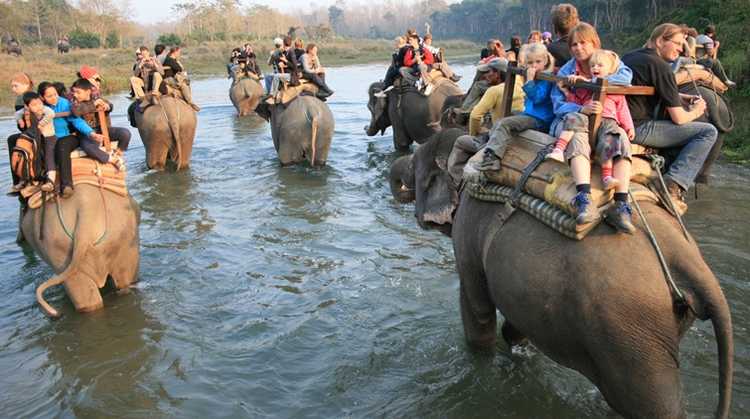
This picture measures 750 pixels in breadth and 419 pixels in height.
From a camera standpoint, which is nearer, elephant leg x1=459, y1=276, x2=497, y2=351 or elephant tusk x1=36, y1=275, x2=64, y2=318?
elephant leg x1=459, y1=276, x2=497, y2=351

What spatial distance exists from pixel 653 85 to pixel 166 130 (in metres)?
9.24

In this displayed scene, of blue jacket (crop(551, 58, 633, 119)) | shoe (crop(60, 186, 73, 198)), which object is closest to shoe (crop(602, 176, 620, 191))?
blue jacket (crop(551, 58, 633, 119))

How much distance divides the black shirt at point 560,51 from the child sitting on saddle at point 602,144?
2.70 feet

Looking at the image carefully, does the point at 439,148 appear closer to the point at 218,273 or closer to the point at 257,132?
the point at 218,273

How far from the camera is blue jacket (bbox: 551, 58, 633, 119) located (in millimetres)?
3285

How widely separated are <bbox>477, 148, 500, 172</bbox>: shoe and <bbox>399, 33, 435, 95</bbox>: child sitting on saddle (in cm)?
749

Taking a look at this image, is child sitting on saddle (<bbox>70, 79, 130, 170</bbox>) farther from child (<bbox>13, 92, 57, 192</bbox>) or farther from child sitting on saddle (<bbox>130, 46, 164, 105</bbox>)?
child sitting on saddle (<bbox>130, 46, 164, 105</bbox>)

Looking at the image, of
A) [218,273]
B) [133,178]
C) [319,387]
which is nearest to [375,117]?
[133,178]

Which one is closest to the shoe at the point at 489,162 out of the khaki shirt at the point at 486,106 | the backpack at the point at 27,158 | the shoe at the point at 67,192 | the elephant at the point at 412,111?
the khaki shirt at the point at 486,106

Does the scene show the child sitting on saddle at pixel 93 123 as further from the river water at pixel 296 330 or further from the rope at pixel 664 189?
the rope at pixel 664 189

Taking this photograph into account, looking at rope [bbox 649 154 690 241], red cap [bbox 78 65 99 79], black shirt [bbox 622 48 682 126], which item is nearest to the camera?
rope [bbox 649 154 690 241]

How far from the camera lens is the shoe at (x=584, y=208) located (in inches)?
111

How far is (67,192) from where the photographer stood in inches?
221

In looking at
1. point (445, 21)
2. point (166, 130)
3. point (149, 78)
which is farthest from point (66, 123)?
point (445, 21)
